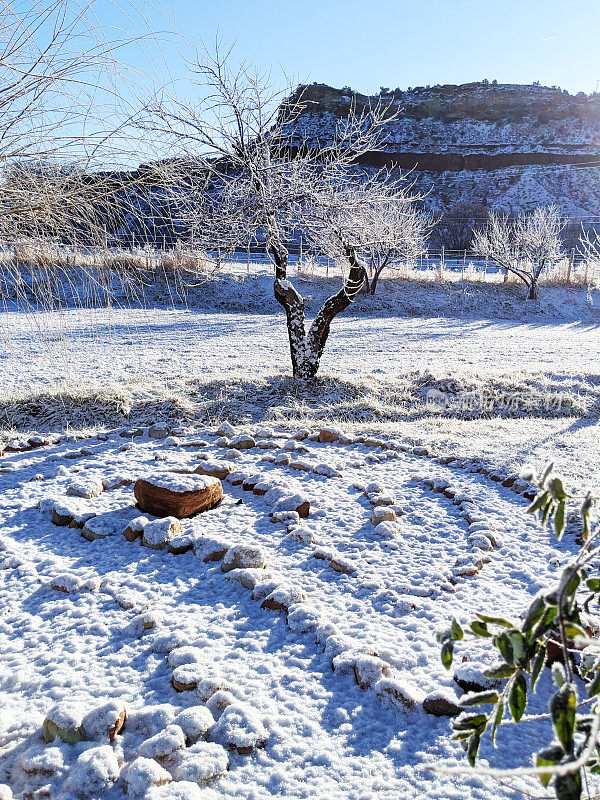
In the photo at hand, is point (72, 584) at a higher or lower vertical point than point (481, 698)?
lower

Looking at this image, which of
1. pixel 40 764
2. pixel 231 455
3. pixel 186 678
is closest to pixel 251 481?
pixel 231 455

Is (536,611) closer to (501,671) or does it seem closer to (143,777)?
(501,671)

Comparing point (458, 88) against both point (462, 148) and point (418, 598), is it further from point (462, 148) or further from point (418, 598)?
point (418, 598)

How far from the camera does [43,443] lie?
440 centimetres

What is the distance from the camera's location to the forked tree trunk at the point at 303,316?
7098mm

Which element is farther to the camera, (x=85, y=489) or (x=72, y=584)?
A: (x=85, y=489)

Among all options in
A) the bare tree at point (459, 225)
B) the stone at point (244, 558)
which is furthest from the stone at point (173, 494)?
the bare tree at point (459, 225)

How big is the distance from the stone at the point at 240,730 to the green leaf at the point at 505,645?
Result: 1.23 meters

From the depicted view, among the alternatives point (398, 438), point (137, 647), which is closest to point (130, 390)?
point (398, 438)

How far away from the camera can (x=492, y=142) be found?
190 feet

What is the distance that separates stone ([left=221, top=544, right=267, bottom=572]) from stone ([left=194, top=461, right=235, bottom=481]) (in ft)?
3.30

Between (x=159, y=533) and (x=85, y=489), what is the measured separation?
813 mm

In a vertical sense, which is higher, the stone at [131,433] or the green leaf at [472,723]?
the green leaf at [472,723]

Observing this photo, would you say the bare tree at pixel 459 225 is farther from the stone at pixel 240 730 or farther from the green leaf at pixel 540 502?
the green leaf at pixel 540 502
